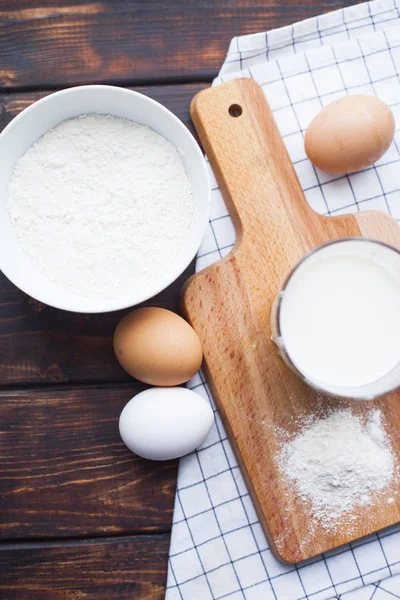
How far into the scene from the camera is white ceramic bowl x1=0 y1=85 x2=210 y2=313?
2.82ft

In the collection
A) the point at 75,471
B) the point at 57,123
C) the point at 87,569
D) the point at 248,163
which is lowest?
the point at 87,569

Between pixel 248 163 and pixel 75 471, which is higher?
pixel 248 163

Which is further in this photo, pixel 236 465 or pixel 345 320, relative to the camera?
pixel 236 465

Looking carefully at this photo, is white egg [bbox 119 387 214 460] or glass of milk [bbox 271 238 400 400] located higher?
glass of milk [bbox 271 238 400 400]

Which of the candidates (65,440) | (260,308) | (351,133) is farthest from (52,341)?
(351,133)

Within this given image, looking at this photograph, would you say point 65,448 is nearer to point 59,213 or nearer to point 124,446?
point 124,446

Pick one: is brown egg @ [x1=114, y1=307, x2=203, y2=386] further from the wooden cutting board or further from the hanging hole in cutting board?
the hanging hole in cutting board

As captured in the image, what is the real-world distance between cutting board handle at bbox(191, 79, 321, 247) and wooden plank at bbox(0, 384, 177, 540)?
1.12ft

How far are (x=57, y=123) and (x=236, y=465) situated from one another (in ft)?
1.96

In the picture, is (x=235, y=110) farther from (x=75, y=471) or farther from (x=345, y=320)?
(x=75, y=471)

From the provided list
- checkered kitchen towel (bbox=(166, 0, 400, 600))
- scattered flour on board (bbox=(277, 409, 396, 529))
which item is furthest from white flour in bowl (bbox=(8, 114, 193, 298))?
scattered flour on board (bbox=(277, 409, 396, 529))

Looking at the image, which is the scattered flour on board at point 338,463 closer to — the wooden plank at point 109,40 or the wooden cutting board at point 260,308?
the wooden cutting board at point 260,308

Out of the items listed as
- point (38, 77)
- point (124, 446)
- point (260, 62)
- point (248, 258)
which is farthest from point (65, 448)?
point (260, 62)

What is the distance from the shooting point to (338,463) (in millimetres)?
936
